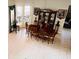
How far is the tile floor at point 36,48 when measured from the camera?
601 centimetres

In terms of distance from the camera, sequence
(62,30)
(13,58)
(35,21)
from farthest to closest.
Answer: (35,21)
(62,30)
(13,58)

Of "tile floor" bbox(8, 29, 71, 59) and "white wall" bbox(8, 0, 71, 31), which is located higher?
"white wall" bbox(8, 0, 71, 31)

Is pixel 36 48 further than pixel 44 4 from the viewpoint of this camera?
No

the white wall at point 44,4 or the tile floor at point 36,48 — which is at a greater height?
the white wall at point 44,4

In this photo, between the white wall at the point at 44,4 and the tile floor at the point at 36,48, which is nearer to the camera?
the tile floor at the point at 36,48

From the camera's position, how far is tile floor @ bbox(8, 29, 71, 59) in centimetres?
601

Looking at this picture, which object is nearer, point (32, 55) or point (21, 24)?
point (32, 55)

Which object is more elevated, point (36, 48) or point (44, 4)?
point (44, 4)

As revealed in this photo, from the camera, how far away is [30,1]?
10375 millimetres

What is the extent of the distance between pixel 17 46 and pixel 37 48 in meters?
1.01

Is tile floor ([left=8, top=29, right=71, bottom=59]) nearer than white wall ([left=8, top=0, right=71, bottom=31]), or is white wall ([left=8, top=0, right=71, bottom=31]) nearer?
tile floor ([left=8, top=29, right=71, bottom=59])

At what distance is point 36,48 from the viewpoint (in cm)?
697
